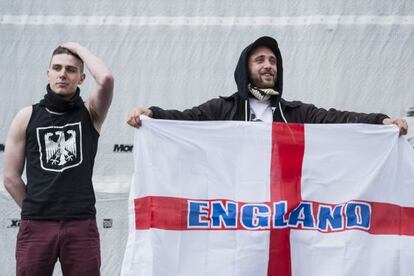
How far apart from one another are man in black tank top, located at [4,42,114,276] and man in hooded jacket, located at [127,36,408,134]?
29 centimetres

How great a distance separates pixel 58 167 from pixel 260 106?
78 centimetres

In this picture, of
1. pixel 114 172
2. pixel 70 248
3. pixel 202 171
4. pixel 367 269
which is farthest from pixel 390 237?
pixel 114 172

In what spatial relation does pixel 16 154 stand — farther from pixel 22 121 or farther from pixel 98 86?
pixel 98 86

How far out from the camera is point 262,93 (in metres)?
2.78

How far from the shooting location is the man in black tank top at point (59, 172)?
101 inches

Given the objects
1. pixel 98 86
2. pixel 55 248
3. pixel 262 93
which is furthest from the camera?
pixel 262 93

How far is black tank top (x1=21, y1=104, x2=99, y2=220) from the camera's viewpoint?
101 inches

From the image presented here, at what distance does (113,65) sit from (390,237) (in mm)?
1550

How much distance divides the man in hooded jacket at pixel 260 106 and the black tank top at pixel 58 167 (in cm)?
32

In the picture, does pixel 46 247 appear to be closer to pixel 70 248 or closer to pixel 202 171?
pixel 70 248

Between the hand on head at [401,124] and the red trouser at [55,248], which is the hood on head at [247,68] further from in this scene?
the red trouser at [55,248]

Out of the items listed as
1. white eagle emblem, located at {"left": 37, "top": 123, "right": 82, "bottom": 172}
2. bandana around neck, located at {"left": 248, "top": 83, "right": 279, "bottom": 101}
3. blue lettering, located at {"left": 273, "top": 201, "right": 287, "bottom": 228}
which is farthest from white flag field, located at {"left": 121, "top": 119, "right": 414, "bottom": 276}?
white eagle emblem, located at {"left": 37, "top": 123, "right": 82, "bottom": 172}

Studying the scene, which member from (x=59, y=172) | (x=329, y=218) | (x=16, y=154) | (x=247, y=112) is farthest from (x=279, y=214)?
(x=16, y=154)

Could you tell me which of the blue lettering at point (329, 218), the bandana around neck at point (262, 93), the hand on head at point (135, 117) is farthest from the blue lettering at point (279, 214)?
the hand on head at point (135, 117)
